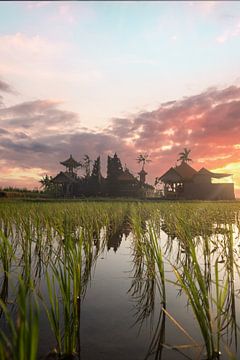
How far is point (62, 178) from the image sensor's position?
44281 mm

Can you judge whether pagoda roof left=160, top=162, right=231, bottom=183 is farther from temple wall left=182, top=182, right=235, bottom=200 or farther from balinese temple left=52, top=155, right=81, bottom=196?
balinese temple left=52, top=155, right=81, bottom=196

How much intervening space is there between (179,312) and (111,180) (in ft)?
139

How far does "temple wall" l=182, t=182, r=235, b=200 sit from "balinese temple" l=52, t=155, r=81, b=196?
1604 centimetres

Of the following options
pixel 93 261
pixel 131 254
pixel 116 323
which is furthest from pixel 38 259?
pixel 116 323

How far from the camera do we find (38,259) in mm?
5480

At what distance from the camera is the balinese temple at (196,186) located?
1465 inches

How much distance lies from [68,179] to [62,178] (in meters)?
0.94

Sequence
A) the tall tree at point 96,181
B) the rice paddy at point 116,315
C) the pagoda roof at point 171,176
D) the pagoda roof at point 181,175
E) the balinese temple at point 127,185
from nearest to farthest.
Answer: the rice paddy at point 116,315 → the pagoda roof at point 181,175 → the pagoda roof at point 171,176 → the balinese temple at point 127,185 → the tall tree at point 96,181

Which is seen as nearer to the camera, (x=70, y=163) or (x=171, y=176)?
(x=171, y=176)

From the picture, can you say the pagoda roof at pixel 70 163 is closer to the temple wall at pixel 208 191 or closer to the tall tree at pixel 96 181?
the tall tree at pixel 96 181

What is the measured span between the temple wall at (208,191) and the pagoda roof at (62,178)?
15942 millimetres

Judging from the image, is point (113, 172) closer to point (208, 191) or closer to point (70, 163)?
point (70, 163)

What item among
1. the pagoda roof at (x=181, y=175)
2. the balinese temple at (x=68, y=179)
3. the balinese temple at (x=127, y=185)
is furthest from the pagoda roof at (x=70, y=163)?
the pagoda roof at (x=181, y=175)

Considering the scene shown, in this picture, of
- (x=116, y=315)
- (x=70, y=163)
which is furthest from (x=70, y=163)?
(x=116, y=315)
